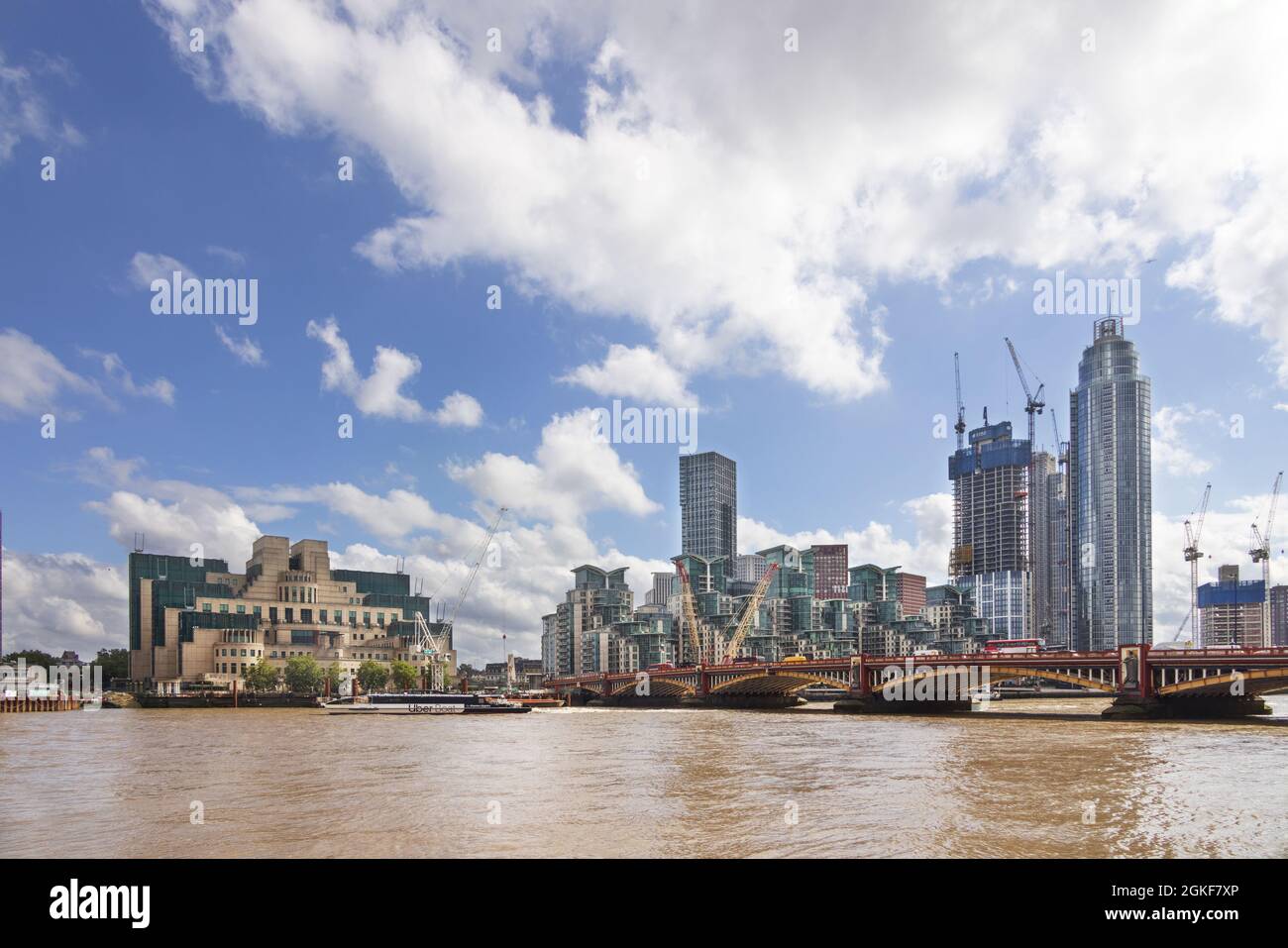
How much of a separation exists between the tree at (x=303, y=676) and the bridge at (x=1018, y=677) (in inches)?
→ 2861

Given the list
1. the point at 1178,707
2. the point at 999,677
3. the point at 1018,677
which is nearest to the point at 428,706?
the point at 999,677

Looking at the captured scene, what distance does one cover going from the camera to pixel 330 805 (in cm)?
4100

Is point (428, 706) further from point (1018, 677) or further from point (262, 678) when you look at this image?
point (1018, 677)

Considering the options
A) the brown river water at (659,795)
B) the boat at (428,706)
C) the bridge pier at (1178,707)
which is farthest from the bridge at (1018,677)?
the boat at (428,706)

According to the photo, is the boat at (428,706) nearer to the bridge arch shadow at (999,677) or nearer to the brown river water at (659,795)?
the bridge arch shadow at (999,677)

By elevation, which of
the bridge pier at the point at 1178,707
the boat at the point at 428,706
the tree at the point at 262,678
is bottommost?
the tree at the point at 262,678

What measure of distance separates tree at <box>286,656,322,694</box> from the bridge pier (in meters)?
150

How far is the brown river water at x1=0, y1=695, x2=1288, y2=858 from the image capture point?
3152 centimetres

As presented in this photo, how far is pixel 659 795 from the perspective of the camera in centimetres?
4397

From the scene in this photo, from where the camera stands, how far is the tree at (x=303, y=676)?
19575 centimetres
